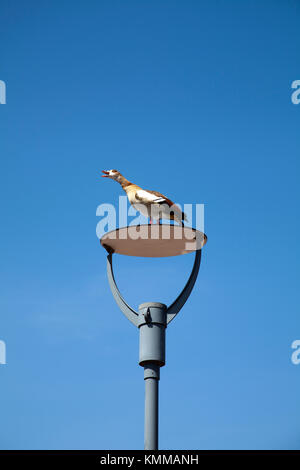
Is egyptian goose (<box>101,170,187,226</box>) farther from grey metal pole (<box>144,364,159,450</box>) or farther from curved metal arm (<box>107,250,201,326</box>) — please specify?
grey metal pole (<box>144,364,159,450</box>)

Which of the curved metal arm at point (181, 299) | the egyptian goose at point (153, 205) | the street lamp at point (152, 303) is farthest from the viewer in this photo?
the egyptian goose at point (153, 205)

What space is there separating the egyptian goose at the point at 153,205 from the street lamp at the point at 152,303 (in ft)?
2.11

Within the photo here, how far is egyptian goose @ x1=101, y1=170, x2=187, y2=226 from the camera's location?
13.4 meters

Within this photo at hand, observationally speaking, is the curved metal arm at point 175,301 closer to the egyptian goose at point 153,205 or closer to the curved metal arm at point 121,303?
the curved metal arm at point 121,303

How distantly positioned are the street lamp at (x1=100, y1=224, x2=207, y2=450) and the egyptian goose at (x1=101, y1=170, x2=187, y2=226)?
64 cm

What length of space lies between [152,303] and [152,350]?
2.09ft

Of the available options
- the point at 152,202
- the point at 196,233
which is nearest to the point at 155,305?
the point at 196,233

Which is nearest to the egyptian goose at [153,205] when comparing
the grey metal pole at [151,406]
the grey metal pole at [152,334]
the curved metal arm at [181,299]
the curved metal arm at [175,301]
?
the curved metal arm at [175,301]

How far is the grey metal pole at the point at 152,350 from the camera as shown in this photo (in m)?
11.6

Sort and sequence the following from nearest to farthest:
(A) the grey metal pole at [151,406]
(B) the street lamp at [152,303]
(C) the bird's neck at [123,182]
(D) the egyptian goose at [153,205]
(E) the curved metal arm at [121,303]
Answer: (A) the grey metal pole at [151,406], (B) the street lamp at [152,303], (E) the curved metal arm at [121,303], (D) the egyptian goose at [153,205], (C) the bird's neck at [123,182]

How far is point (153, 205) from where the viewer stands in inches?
536

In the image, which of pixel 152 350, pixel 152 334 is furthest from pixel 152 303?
pixel 152 350
